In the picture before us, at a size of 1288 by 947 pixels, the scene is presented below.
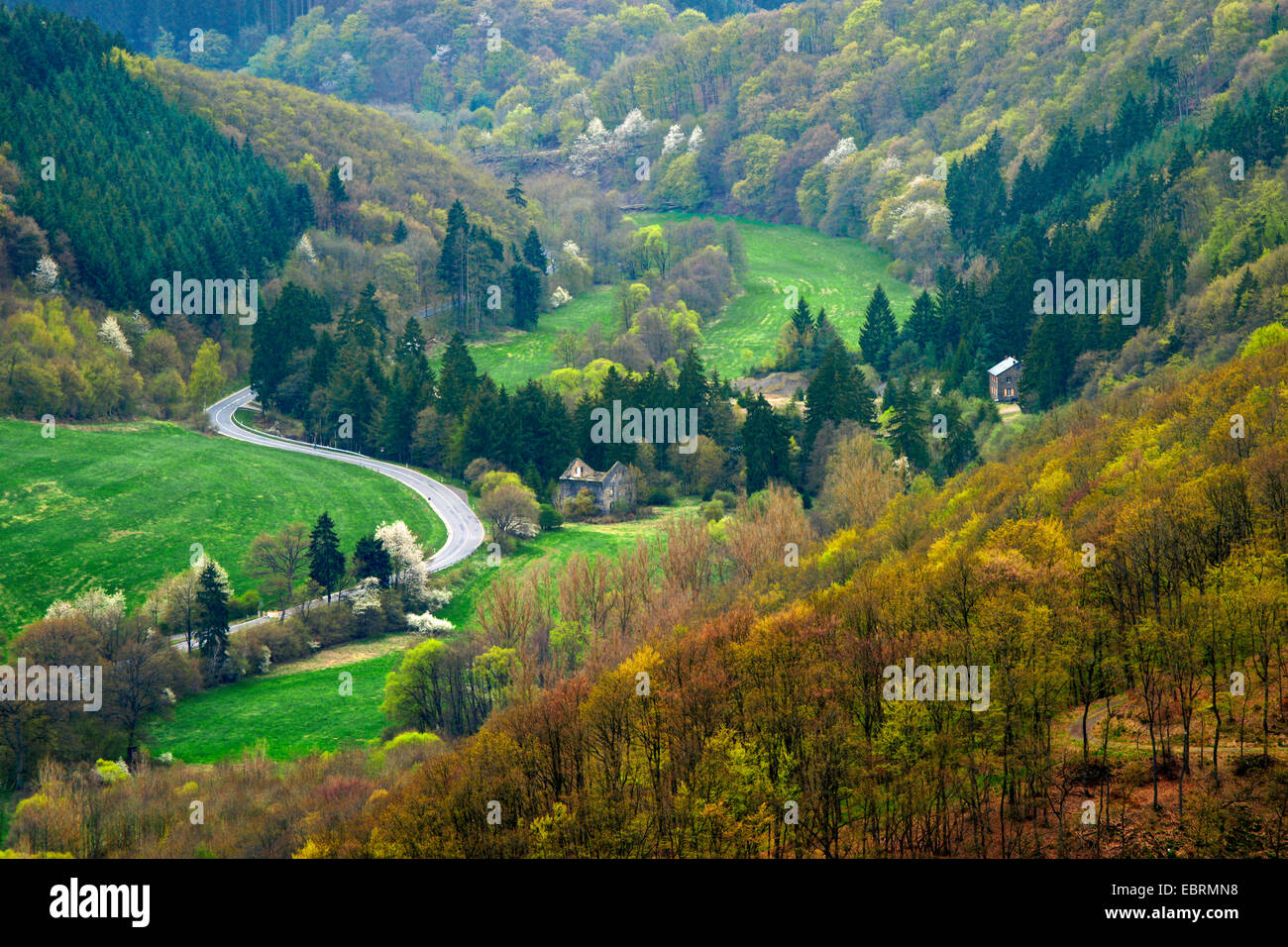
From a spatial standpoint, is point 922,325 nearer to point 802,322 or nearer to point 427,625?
point 802,322

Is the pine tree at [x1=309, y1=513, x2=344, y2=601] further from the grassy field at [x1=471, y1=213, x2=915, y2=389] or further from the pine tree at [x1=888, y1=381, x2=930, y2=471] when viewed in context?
the grassy field at [x1=471, y1=213, x2=915, y2=389]

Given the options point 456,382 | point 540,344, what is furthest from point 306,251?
point 456,382

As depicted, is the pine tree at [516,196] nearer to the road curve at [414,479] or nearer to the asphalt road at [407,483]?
the road curve at [414,479]

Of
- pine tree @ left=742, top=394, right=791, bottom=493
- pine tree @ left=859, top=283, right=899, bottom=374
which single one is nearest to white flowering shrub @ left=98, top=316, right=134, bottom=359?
pine tree @ left=742, top=394, right=791, bottom=493
